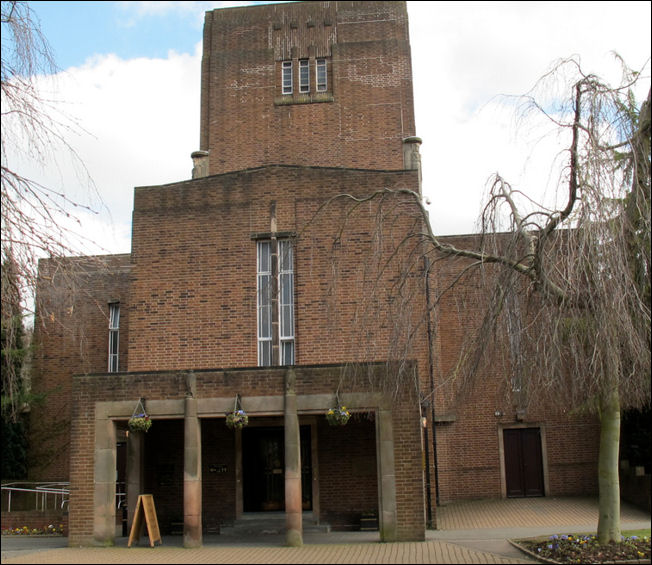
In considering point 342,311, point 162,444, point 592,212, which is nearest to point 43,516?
point 162,444

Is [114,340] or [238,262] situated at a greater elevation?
[238,262]

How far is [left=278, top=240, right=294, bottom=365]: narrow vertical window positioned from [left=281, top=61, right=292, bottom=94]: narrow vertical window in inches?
318

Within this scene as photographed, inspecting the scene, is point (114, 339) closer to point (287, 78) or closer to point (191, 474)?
point (287, 78)

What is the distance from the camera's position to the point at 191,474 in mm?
Answer: 15359

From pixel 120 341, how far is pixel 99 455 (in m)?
9.80

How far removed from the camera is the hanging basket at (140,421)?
1546cm

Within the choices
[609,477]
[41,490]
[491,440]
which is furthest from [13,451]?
[609,477]

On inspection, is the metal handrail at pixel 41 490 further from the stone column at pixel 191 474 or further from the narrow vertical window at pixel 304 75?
the narrow vertical window at pixel 304 75

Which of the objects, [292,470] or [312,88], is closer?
[292,470]

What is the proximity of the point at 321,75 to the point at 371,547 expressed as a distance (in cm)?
1599

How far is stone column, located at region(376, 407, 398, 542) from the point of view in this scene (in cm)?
1474

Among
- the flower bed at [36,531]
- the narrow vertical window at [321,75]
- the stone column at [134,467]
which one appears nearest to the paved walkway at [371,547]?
the flower bed at [36,531]

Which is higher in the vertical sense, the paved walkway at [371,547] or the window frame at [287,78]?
the window frame at [287,78]

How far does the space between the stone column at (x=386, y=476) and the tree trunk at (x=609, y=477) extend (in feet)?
12.5
